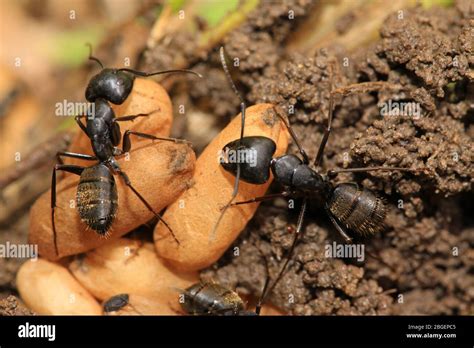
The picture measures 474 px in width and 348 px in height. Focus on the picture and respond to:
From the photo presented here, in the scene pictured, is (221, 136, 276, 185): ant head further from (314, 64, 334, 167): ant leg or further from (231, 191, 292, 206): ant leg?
(314, 64, 334, 167): ant leg

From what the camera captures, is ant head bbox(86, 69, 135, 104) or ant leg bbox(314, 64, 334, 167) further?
ant head bbox(86, 69, 135, 104)

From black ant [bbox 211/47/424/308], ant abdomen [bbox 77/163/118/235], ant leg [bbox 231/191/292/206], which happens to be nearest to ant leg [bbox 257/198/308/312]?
black ant [bbox 211/47/424/308]

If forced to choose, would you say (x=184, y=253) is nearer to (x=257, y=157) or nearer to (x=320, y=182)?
(x=257, y=157)

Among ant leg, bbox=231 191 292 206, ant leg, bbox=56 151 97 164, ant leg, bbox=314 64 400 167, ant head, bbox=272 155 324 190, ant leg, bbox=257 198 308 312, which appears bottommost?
ant leg, bbox=257 198 308 312

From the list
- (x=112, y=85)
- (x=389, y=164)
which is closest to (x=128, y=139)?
(x=112, y=85)

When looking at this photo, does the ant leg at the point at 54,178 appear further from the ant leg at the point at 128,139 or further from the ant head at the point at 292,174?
the ant head at the point at 292,174

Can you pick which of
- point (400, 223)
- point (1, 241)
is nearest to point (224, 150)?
point (400, 223)
